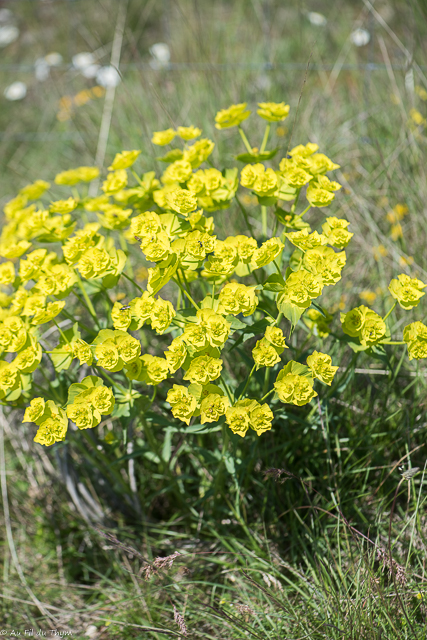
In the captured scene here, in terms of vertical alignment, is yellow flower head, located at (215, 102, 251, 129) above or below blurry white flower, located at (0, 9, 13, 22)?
below

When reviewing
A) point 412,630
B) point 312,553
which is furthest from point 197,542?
point 412,630

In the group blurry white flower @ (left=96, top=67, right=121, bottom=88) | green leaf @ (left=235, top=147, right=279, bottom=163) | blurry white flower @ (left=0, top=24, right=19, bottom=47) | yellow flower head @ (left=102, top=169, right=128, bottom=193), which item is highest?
blurry white flower @ (left=0, top=24, right=19, bottom=47)

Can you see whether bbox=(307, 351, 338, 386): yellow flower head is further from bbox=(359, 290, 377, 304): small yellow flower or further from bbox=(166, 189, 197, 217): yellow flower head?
bbox=(359, 290, 377, 304): small yellow flower

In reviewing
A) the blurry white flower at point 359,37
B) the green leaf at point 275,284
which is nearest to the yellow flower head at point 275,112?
the green leaf at point 275,284

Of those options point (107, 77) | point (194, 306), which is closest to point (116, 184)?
point (194, 306)

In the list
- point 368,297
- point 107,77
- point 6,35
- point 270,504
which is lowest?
point 270,504

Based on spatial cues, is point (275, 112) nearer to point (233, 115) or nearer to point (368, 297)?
point (233, 115)

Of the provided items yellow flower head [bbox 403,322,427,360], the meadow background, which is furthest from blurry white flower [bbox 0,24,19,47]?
yellow flower head [bbox 403,322,427,360]

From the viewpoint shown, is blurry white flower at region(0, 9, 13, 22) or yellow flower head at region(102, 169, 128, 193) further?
blurry white flower at region(0, 9, 13, 22)
